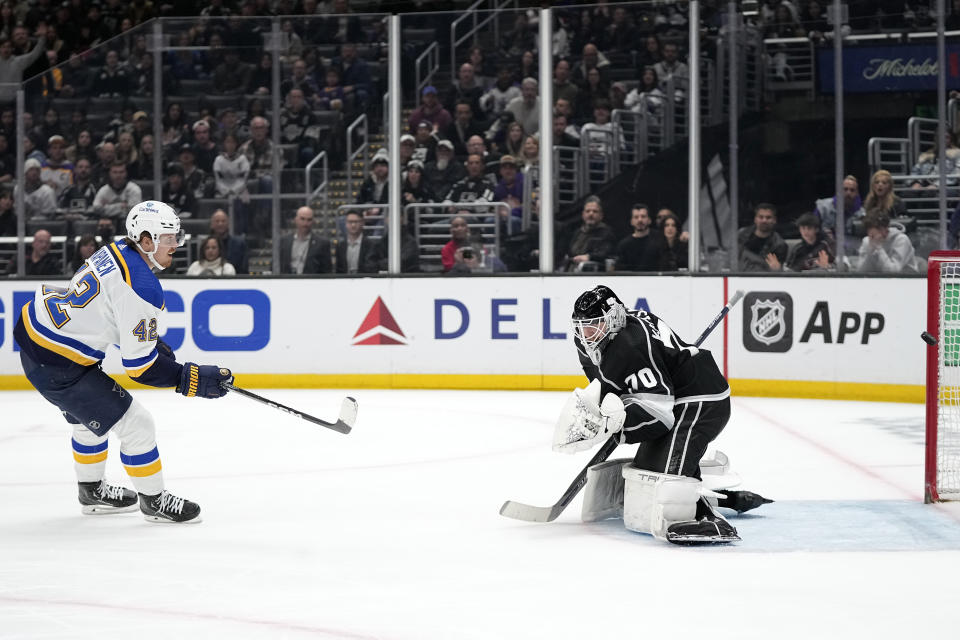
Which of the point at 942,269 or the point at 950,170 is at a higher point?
the point at 950,170

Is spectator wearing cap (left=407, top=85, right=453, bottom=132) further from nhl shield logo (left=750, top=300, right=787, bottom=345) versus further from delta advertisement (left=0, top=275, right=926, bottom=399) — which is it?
nhl shield logo (left=750, top=300, right=787, bottom=345)

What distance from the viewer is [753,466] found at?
6.16 meters

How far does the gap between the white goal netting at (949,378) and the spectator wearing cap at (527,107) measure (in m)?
4.42

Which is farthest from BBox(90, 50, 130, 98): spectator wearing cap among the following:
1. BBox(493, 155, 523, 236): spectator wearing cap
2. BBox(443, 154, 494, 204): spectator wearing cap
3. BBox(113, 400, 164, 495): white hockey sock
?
BBox(113, 400, 164, 495): white hockey sock

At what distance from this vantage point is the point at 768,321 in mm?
9148

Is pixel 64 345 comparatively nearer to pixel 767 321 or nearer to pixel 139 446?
pixel 139 446

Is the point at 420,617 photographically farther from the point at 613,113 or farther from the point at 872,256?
the point at 613,113

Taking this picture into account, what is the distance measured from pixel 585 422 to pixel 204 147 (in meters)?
6.49

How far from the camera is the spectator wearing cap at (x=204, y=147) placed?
32.9 ft

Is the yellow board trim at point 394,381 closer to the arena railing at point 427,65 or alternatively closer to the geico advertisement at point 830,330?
the geico advertisement at point 830,330

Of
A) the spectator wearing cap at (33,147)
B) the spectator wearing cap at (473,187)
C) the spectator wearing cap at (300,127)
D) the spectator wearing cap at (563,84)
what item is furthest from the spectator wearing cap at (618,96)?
the spectator wearing cap at (33,147)

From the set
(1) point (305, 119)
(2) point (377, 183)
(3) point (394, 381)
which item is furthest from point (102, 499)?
(1) point (305, 119)

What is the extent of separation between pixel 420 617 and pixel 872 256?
20.4 feet

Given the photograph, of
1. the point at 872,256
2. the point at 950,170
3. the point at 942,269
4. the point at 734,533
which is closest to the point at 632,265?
the point at 872,256
